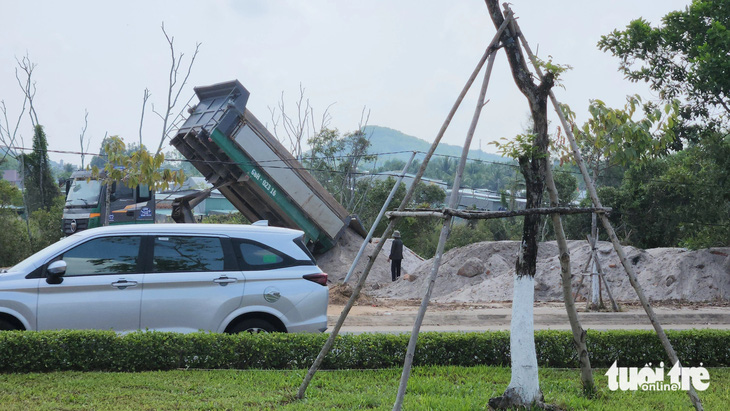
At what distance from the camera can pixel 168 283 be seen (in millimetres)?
8008

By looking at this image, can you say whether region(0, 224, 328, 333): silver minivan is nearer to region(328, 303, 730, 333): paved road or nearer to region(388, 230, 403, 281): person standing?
region(328, 303, 730, 333): paved road

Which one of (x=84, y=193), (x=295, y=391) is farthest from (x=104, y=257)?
(x=84, y=193)

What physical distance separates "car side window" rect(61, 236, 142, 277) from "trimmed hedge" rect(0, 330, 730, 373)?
856mm

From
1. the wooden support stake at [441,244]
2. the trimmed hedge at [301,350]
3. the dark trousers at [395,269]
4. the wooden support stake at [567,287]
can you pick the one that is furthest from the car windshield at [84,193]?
the wooden support stake at [567,287]

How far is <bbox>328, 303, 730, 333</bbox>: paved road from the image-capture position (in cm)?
1352

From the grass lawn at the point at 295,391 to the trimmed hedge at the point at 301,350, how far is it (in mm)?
226

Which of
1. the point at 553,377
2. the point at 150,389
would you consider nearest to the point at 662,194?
the point at 553,377

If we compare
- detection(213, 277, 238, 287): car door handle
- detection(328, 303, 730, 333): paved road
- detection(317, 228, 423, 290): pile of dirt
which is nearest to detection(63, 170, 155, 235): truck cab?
detection(317, 228, 423, 290): pile of dirt

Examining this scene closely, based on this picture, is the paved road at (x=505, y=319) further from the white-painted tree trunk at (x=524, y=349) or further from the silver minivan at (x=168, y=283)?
the white-painted tree trunk at (x=524, y=349)

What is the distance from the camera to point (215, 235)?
839 cm

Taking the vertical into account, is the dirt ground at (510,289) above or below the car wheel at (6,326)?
below

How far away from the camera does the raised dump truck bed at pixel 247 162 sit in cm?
1653

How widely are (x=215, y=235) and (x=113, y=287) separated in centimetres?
134

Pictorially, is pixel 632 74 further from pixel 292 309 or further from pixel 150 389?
pixel 150 389
